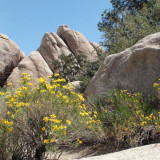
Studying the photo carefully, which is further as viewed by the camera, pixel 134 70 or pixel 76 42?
pixel 76 42

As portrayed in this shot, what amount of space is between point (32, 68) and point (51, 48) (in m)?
4.76

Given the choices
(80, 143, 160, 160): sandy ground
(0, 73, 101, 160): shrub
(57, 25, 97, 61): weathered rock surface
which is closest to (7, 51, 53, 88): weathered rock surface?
(57, 25, 97, 61): weathered rock surface

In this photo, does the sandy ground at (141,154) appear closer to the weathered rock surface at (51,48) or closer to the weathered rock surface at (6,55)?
the weathered rock surface at (6,55)

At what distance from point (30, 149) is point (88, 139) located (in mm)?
1917

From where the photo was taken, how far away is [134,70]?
8211mm

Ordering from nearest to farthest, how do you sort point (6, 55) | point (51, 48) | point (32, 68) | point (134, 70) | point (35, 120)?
point (35, 120)
point (134, 70)
point (6, 55)
point (32, 68)
point (51, 48)

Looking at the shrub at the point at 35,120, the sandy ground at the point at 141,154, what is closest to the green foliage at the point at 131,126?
the sandy ground at the point at 141,154

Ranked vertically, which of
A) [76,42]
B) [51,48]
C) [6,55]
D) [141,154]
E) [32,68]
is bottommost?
[141,154]

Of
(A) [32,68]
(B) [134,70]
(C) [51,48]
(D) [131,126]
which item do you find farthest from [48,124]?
(C) [51,48]

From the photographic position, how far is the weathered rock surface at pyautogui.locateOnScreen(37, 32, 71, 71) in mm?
30281

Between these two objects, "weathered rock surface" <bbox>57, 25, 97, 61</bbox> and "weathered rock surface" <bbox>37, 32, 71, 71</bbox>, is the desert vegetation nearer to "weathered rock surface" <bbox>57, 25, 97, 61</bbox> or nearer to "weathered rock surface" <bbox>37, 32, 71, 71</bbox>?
"weathered rock surface" <bbox>37, 32, 71, 71</bbox>

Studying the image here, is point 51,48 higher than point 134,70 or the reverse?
higher

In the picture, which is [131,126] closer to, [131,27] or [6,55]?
[131,27]

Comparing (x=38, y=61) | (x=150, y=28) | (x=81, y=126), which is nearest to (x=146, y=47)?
(x=81, y=126)
